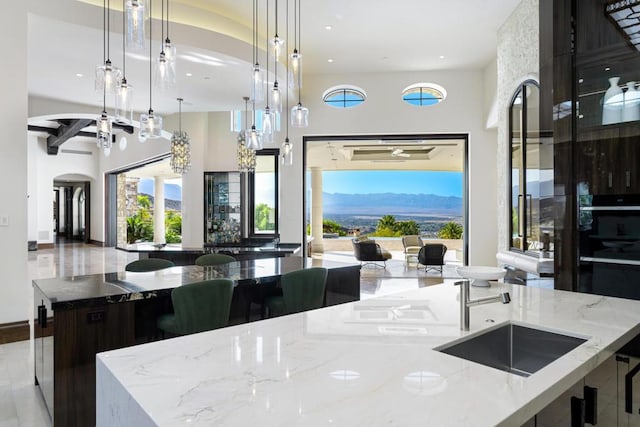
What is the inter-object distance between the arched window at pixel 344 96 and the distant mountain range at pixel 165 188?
42.8 ft

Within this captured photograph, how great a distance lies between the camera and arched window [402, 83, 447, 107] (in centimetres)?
783

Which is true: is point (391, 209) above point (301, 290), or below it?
above

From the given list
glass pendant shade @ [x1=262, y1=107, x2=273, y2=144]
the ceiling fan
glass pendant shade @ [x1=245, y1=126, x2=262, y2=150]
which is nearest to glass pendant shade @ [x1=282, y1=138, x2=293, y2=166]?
glass pendant shade @ [x1=245, y1=126, x2=262, y2=150]

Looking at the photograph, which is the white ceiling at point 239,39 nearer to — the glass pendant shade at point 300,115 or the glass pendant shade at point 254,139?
the glass pendant shade at point 254,139

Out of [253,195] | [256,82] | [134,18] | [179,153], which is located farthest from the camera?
[253,195]

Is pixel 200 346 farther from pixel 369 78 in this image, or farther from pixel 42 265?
pixel 42 265

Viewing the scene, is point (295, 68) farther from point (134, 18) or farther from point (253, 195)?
point (253, 195)

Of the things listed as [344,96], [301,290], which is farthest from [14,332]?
[344,96]

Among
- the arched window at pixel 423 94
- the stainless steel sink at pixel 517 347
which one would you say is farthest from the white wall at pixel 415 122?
the stainless steel sink at pixel 517 347

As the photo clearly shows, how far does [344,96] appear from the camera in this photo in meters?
8.16

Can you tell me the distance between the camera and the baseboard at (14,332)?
426 centimetres

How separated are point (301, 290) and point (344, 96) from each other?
5.82 metres

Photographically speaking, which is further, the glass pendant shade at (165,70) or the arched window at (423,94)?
the arched window at (423,94)

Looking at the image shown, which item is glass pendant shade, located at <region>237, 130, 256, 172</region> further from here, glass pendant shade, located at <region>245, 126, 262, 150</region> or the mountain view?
the mountain view
